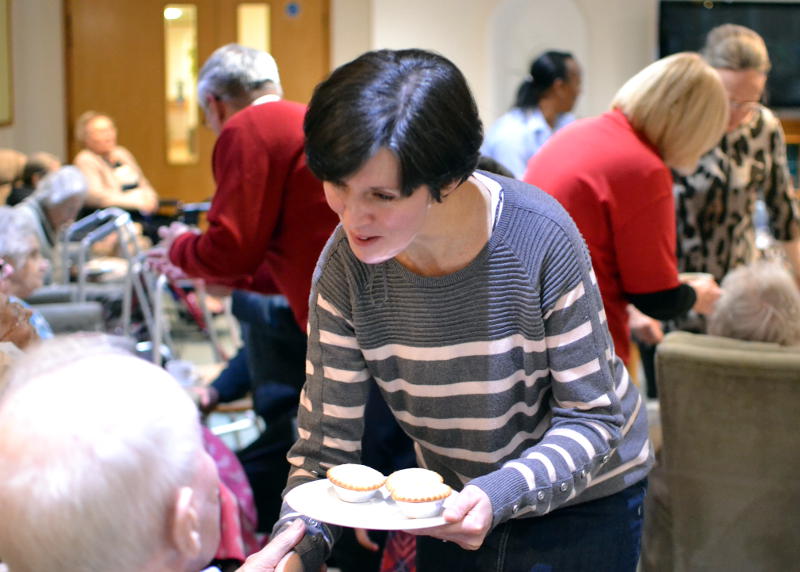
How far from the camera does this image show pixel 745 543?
2143 mm

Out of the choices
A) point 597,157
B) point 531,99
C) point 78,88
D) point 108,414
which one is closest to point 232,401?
point 597,157

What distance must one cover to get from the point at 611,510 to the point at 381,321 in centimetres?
44

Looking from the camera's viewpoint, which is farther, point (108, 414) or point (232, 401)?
point (232, 401)

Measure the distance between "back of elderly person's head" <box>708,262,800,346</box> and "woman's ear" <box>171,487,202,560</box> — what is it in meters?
1.68

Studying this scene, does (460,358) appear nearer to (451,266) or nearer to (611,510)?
(451,266)

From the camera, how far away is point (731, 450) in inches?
82.2

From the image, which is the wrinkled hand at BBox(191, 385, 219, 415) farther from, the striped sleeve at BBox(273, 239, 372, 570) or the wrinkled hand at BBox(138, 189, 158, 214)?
the wrinkled hand at BBox(138, 189, 158, 214)

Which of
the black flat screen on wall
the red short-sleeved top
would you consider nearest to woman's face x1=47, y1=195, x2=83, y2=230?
the red short-sleeved top

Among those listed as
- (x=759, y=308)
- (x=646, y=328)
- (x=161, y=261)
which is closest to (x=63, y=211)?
(x=161, y=261)

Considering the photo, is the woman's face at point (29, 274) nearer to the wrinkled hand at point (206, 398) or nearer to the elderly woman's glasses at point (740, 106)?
the wrinkled hand at point (206, 398)

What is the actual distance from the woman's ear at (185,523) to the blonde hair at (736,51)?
2.44m

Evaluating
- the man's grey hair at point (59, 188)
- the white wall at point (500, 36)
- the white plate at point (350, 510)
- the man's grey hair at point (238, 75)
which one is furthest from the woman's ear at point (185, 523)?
the white wall at point (500, 36)

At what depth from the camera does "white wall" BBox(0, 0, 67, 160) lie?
26.9ft

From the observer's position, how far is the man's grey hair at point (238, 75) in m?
2.61
